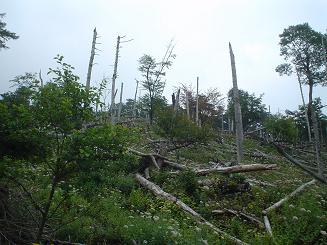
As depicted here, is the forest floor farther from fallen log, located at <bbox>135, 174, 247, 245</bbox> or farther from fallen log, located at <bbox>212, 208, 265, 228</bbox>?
fallen log, located at <bbox>135, 174, 247, 245</bbox>

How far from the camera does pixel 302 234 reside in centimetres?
810

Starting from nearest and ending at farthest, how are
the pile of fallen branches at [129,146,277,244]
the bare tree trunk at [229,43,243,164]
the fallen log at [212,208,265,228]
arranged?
the fallen log at [212,208,265,228]
the pile of fallen branches at [129,146,277,244]
the bare tree trunk at [229,43,243,164]

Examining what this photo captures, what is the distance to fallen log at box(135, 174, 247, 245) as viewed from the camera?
25.8 feet

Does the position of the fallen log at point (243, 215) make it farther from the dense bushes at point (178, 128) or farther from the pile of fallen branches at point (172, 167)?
the dense bushes at point (178, 128)

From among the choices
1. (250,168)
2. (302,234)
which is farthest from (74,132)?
(250,168)

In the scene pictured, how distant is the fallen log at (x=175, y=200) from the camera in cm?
786

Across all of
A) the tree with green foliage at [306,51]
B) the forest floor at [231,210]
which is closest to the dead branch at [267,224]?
the forest floor at [231,210]

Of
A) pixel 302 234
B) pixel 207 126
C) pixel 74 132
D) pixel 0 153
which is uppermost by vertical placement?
pixel 207 126

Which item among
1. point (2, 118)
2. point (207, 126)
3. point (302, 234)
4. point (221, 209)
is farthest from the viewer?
point (207, 126)

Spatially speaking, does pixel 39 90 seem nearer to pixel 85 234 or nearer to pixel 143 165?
pixel 85 234

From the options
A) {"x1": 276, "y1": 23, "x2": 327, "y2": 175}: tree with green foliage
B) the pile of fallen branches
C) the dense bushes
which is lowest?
the pile of fallen branches

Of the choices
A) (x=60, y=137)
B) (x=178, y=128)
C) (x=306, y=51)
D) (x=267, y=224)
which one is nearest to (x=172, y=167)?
(x=178, y=128)

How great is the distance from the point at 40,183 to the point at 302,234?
698 centimetres

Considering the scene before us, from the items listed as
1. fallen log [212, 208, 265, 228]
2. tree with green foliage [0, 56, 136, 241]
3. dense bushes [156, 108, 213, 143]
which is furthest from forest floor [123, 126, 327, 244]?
dense bushes [156, 108, 213, 143]
